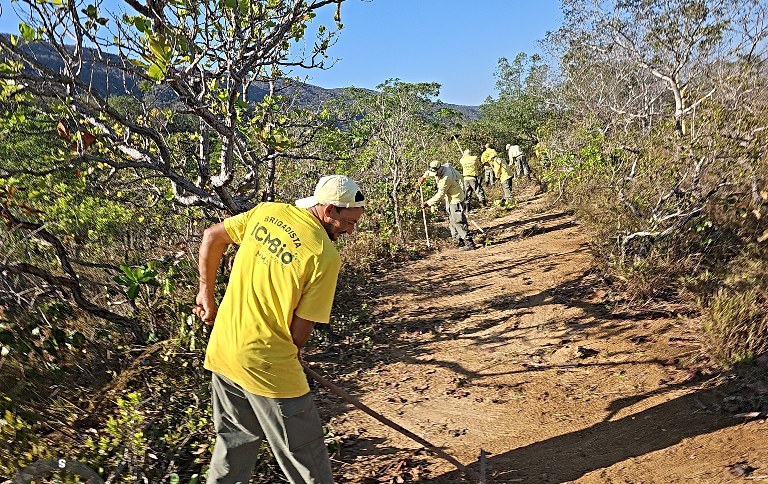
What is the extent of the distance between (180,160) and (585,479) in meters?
5.22

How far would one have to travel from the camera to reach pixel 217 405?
7.85 feet

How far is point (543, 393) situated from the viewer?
4059 mm

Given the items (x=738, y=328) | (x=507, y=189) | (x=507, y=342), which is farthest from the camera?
(x=507, y=189)

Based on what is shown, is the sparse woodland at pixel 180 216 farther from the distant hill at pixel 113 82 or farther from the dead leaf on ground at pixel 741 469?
the dead leaf on ground at pixel 741 469

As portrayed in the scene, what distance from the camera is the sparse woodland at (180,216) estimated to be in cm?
300

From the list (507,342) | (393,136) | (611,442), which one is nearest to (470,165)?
(393,136)

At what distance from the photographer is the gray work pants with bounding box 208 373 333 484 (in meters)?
2.26

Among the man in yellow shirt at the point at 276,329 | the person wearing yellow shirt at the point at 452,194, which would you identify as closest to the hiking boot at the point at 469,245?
the person wearing yellow shirt at the point at 452,194

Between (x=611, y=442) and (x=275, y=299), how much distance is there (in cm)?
258

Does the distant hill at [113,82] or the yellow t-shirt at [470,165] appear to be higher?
the distant hill at [113,82]

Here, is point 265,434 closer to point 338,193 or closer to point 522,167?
point 338,193

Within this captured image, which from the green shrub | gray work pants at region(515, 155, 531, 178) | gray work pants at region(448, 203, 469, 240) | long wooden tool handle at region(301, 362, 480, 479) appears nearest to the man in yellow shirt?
long wooden tool handle at region(301, 362, 480, 479)

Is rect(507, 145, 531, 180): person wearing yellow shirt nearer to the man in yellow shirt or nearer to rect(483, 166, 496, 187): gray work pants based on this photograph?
rect(483, 166, 496, 187): gray work pants

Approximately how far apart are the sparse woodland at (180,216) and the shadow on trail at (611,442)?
638 millimetres
